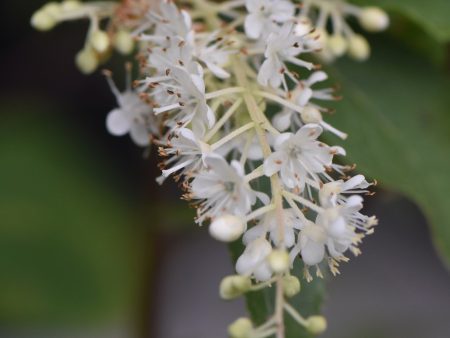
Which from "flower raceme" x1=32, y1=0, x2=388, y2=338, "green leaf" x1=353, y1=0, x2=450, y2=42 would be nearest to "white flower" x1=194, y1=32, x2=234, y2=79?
"flower raceme" x1=32, y1=0, x2=388, y2=338

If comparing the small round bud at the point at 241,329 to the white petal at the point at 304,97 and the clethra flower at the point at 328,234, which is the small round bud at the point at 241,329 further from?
the white petal at the point at 304,97

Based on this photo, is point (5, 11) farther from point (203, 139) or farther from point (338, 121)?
point (203, 139)

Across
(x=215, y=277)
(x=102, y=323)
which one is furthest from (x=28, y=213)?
(x=215, y=277)

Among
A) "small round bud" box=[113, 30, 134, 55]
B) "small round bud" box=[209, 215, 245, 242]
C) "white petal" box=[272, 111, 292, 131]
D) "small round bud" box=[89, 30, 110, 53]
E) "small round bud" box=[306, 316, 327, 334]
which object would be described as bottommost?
"small round bud" box=[306, 316, 327, 334]

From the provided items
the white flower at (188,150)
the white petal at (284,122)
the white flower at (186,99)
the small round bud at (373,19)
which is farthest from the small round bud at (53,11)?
the small round bud at (373,19)

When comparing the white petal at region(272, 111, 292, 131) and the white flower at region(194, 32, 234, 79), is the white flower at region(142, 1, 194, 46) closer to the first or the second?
the white flower at region(194, 32, 234, 79)

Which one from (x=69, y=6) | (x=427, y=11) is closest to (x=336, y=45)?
(x=427, y=11)
